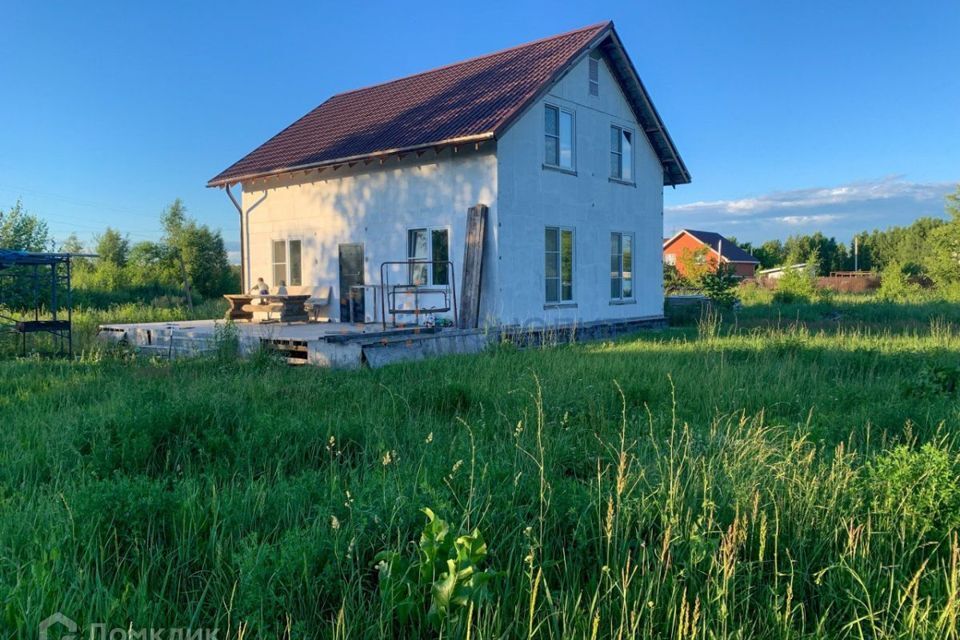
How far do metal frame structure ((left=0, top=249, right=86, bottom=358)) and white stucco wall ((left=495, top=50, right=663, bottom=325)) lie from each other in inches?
348

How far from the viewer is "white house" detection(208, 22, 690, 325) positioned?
15.1 metres

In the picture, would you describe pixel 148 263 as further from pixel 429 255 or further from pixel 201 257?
pixel 429 255

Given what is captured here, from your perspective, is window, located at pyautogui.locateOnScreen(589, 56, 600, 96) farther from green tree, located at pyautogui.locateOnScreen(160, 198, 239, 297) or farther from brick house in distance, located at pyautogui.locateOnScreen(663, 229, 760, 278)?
brick house in distance, located at pyautogui.locateOnScreen(663, 229, 760, 278)

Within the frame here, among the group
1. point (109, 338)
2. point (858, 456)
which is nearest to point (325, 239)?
point (109, 338)

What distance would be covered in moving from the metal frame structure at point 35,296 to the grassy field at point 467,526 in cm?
717

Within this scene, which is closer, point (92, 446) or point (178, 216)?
point (92, 446)

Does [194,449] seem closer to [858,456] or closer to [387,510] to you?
[387,510]

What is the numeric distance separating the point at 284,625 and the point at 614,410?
4861 mm

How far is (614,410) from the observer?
7.21m

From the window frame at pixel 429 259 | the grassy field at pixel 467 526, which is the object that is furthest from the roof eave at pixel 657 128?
the grassy field at pixel 467 526

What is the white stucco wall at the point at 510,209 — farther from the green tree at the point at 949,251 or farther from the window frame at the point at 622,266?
the green tree at the point at 949,251

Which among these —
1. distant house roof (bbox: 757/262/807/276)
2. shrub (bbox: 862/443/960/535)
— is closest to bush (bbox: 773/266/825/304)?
distant house roof (bbox: 757/262/807/276)

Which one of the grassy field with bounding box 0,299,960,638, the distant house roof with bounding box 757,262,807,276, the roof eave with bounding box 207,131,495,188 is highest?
the roof eave with bounding box 207,131,495,188

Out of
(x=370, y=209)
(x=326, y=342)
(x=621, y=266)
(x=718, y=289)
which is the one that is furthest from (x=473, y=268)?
(x=718, y=289)
